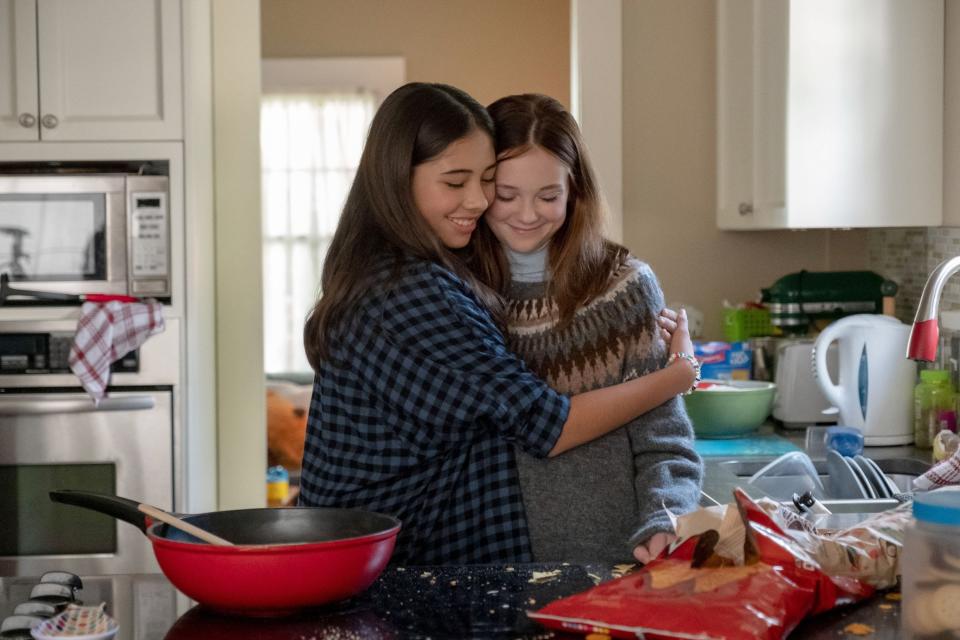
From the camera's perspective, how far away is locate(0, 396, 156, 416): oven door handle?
3.25 m

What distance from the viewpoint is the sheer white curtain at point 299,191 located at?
629cm

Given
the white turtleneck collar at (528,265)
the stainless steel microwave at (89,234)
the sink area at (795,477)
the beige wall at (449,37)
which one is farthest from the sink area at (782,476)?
the beige wall at (449,37)

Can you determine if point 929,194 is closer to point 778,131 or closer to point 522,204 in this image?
point 778,131

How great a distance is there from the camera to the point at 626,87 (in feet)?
11.5

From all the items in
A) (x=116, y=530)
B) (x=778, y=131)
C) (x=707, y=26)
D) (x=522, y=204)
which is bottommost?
(x=116, y=530)

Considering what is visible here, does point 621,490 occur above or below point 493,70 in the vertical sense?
below

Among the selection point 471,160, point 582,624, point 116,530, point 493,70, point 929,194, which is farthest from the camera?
point 493,70

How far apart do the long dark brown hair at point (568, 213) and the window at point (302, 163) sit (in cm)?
440

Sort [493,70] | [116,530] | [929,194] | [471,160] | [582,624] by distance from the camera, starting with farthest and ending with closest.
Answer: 1. [493,70]
2. [116,530]
3. [929,194]
4. [471,160]
5. [582,624]

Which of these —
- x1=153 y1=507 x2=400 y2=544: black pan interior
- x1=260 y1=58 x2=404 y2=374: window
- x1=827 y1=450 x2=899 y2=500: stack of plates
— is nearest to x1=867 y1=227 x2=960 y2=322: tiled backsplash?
x1=827 y1=450 x2=899 y2=500: stack of plates

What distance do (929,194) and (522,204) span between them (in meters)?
1.42

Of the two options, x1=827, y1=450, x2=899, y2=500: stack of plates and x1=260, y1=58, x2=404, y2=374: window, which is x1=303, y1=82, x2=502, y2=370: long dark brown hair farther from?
x1=260, y1=58, x2=404, y2=374: window

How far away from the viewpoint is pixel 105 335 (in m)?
A: 3.22

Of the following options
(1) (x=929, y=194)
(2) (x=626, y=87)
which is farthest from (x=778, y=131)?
(2) (x=626, y=87)
